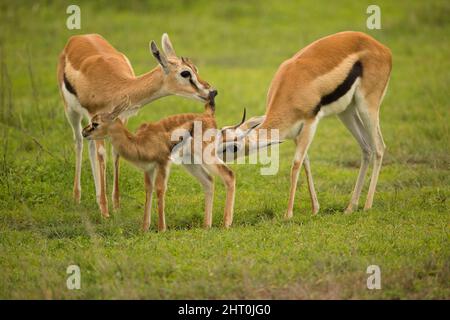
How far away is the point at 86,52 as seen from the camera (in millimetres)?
7430

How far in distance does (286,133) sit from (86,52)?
2104 millimetres

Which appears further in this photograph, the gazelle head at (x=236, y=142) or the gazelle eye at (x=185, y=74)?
the gazelle eye at (x=185, y=74)

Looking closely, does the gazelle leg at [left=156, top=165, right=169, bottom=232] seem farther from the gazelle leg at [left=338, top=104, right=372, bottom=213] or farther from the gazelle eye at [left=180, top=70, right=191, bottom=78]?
the gazelle leg at [left=338, top=104, right=372, bottom=213]

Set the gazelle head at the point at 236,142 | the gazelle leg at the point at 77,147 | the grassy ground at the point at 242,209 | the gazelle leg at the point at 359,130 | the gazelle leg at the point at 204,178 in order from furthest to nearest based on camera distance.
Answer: the gazelle leg at the point at 77,147 → the gazelle leg at the point at 359,130 → the gazelle leg at the point at 204,178 → the gazelle head at the point at 236,142 → the grassy ground at the point at 242,209

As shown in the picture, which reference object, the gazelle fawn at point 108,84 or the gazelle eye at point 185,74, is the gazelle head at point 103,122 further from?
the gazelle eye at point 185,74

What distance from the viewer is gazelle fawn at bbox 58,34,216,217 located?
6.82 m

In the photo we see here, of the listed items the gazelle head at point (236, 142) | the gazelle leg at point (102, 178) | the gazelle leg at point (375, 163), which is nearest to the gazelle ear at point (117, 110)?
the gazelle leg at point (102, 178)

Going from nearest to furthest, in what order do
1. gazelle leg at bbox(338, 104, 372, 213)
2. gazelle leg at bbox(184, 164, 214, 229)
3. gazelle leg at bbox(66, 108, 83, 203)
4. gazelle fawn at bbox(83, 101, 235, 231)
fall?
gazelle fawn at bbox(83, 101, 235, 231)
gazelle leg at bbox(184, 164, 214, 229)
gazelle leg at bbox(338, 104, 372, 213)
gazelle leg at bbox(66, 108, 83, 203)

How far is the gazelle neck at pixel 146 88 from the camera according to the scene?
6867 millimetres

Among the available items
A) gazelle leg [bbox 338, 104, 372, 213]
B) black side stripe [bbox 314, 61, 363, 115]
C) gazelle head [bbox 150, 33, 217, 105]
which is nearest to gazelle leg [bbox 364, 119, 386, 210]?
gazelle leg [bbox 338, 104, 372, 213]

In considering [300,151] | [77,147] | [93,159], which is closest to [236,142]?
[300,151]

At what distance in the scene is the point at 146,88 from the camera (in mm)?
6867

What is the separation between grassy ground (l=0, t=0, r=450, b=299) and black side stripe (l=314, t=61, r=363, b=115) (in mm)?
964
